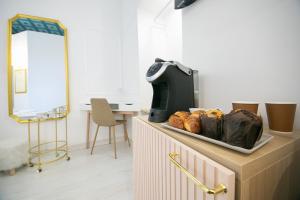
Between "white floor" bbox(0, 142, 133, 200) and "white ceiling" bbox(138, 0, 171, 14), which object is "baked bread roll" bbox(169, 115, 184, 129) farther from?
"white ceiling" bbox(138, 0, 171, 14)

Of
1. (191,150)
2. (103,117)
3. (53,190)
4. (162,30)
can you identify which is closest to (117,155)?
(103,117)

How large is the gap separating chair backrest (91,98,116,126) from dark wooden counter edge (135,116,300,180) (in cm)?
164

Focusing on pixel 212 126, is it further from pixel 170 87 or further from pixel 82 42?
pixel 82 42

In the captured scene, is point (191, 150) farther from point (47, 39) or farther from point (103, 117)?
point (47, 39)

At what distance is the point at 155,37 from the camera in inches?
94.8

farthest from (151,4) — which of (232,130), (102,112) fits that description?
(232,130)

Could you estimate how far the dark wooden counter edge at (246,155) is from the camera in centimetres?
28

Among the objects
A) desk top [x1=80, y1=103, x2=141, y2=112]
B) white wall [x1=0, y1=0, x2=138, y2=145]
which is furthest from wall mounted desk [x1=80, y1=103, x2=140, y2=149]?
white wall [x1=0, y1=0, x2=138, y2=145]

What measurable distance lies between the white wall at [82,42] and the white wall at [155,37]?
0.13 m

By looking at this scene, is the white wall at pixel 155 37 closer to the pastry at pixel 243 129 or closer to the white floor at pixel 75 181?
the white floor at pixel 75 181

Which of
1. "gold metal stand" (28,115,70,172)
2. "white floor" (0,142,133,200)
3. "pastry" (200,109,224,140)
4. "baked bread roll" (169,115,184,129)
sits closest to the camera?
"pastry" (200,109,224,140)

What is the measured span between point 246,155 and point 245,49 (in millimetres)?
599

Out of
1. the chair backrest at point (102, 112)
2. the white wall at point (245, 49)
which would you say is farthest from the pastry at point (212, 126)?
the chair backrest at point (102, 112)

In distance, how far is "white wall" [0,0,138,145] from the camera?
184cm
